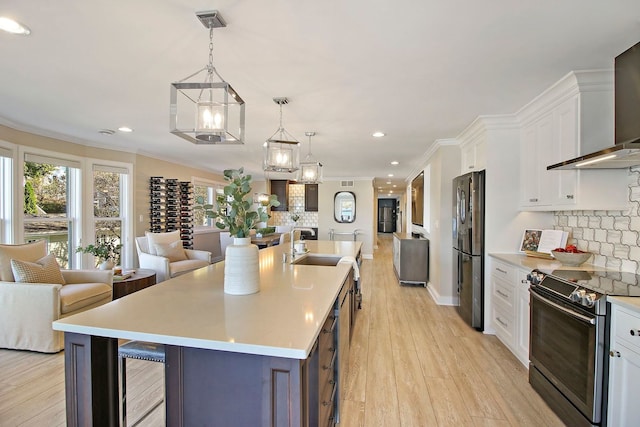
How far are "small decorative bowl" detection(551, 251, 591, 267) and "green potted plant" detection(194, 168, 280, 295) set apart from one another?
2.45m

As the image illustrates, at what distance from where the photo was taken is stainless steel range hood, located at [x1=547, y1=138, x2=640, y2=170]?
1638 mm

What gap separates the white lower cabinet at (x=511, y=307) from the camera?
102 inches

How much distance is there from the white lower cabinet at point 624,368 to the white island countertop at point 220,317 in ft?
4.84

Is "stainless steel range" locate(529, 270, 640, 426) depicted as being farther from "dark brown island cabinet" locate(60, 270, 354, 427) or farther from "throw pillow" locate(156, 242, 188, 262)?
"throw pillow" locate(156, 242, 188, 262)

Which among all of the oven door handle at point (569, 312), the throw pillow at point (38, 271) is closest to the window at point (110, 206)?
the throw pillow at point (38, 271)

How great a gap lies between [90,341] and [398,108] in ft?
9.65

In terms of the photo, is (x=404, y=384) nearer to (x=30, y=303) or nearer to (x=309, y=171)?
(x=309, y=171)

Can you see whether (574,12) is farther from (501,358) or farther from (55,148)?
(55,148)

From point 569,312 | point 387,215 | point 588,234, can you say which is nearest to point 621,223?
point 588,234

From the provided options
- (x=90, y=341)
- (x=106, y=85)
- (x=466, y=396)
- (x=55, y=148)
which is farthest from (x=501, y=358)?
(x=55, y=148)

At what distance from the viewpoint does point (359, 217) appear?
8742mm

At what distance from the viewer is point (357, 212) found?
877 centimetres

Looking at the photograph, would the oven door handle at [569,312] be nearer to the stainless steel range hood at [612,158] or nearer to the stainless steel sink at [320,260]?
the stainless steel range hood at [612,158]

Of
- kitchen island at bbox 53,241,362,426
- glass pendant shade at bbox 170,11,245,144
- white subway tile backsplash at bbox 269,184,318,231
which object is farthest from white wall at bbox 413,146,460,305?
white subway tile backsplash at bbox 269,184,318,231
